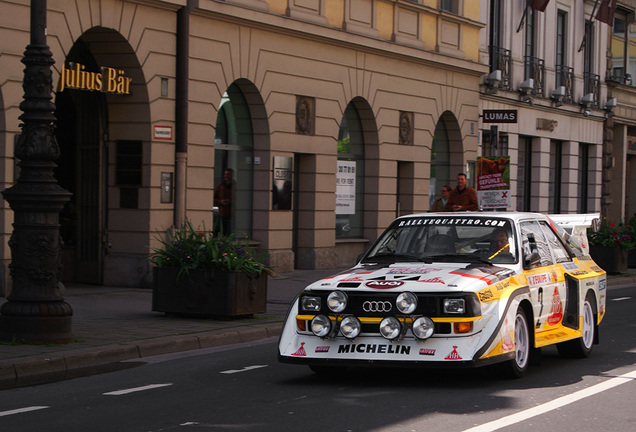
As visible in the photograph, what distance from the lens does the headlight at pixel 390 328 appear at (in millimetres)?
9188

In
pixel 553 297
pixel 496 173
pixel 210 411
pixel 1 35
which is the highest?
pixel 1 35

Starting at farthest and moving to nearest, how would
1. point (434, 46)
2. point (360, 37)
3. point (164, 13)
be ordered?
point (434, 46) → point (360, 37) → point (164, 13)

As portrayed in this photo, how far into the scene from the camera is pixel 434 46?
1110 inches

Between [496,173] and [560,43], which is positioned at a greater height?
[560,43]

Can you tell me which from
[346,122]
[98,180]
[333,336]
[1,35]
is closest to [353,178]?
[346,122]

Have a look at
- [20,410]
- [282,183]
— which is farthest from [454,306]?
[282,183]

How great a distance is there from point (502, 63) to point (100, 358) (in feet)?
77.3

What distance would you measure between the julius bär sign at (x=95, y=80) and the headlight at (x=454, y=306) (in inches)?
394

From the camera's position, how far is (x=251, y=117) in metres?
22.5

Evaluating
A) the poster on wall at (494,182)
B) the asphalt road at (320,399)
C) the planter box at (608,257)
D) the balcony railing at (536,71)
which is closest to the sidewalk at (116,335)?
the asphalt road at (320,399)

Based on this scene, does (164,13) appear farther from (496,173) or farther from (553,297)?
(553,297)

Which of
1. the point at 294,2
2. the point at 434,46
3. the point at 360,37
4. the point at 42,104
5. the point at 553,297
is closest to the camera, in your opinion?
the point at 553,297

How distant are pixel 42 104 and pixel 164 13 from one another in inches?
330

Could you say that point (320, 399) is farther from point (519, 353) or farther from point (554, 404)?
point (519, 353)
